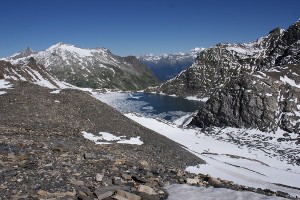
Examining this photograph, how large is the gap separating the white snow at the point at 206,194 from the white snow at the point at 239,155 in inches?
790

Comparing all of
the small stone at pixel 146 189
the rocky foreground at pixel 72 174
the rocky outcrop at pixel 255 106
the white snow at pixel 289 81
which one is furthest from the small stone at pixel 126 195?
the white snow at pixel 289 81

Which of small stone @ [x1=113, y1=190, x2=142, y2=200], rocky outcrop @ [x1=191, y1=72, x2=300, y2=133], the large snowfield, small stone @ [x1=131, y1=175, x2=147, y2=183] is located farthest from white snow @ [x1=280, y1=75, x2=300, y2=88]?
small stone @ [x1=113, y1=190, x2=142, y2=200]

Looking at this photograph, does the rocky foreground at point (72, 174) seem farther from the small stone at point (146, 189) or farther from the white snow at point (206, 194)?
the white snow at point (206, 194)

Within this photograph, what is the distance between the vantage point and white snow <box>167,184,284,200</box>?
1482 cm

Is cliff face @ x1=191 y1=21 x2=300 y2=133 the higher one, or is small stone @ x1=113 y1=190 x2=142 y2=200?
cliff face @ x1=191 y1=21 x2=300 y2=133

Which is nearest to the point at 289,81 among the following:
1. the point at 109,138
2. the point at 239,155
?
the point at 239,155

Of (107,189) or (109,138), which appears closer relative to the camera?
(107,189)

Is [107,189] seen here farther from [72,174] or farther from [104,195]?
[72,174]

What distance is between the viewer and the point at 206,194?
1539 centimetres

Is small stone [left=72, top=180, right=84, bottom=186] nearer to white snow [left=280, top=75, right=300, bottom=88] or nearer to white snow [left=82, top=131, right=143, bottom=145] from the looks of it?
white snow [left=82, top=131, right=143, bottom=145]

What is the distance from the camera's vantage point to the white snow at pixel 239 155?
132 feet

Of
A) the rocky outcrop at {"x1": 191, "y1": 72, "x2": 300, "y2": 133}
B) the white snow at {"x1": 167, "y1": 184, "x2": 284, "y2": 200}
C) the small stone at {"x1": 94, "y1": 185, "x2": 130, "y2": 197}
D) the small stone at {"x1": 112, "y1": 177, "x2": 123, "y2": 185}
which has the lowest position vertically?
the small stone at {"x1": 94, "y1": 185, "x2": 130, "y2": 197}

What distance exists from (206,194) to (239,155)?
49862 millimetres

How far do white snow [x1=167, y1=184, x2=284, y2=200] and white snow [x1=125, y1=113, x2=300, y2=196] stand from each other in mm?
20076
